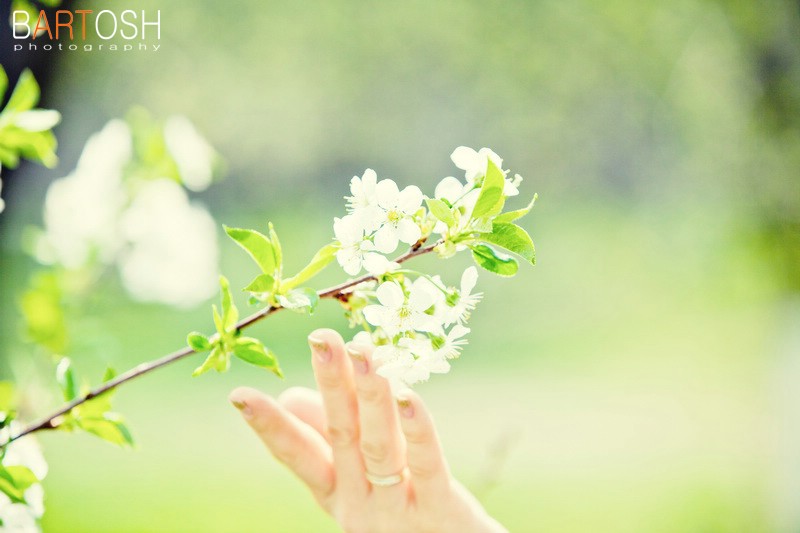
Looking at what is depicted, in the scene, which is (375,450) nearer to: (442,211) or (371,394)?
(371,394)

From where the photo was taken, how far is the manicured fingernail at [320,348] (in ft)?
1.56

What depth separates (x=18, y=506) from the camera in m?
0.45

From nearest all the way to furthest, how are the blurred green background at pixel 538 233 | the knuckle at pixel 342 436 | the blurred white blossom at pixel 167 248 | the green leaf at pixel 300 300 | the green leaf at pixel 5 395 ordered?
the green leaf at pixel 300 300 < the green leaf at pixel 5 395 < the knuckle at pixel 342 436 < the blurred white blossom at pixel 167 248 < the blurred green background at pixel 538 233

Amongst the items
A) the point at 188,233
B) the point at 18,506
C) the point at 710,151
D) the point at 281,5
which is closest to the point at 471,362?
the point at 710,151

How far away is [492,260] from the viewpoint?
369mm

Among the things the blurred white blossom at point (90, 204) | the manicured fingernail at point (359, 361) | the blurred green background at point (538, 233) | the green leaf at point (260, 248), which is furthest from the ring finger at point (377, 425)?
the blurred green background at point (538, 233)

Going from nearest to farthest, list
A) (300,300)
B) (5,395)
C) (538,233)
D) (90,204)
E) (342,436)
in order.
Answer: (300,300) → (5,395) → (342,436) → (90,204) → (538,233)

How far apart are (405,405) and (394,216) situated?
16cm

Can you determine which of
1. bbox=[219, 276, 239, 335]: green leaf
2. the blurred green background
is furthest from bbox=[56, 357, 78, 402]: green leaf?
the blurred green background

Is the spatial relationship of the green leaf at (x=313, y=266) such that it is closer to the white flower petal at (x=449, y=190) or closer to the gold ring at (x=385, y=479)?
the white flower petal at (x=449, y=190)

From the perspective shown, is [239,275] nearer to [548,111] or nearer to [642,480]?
[548,111]

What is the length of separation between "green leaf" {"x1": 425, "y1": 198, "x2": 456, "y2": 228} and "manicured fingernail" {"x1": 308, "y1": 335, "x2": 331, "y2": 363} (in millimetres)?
142

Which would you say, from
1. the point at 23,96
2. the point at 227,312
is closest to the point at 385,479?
the point at 227,312

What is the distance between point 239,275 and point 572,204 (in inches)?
102
